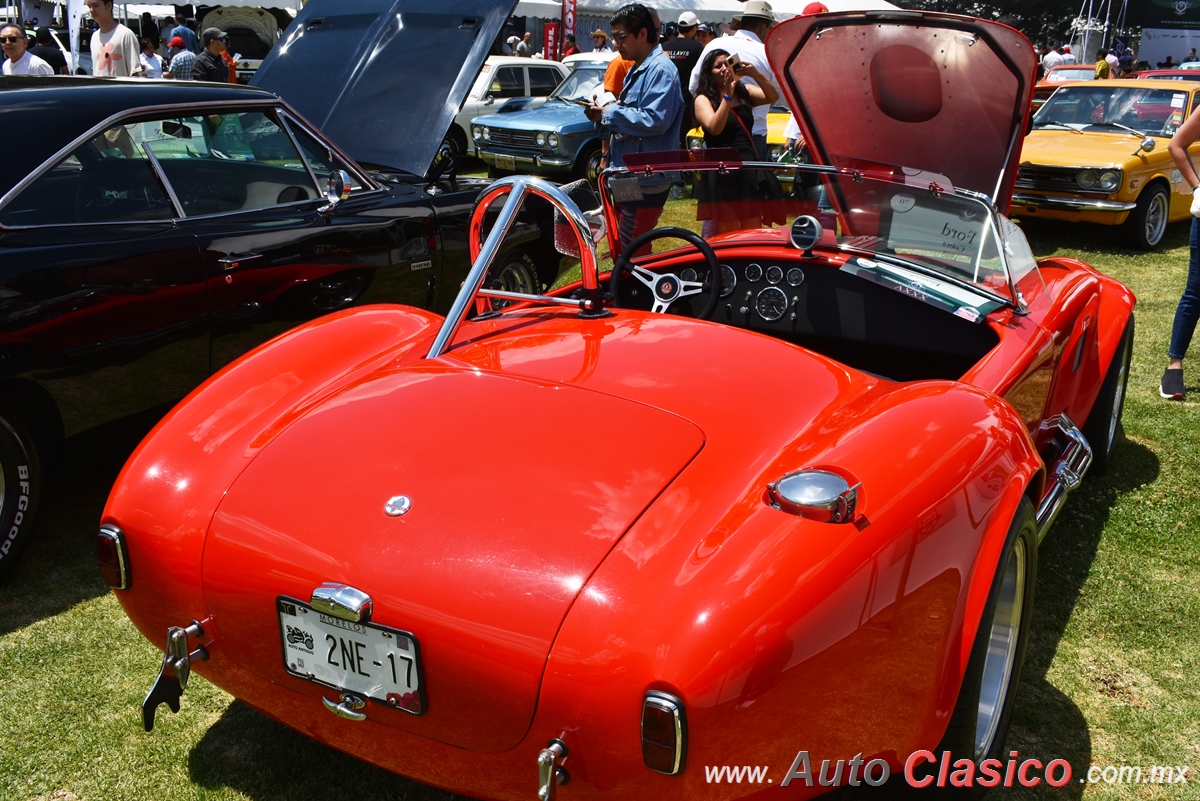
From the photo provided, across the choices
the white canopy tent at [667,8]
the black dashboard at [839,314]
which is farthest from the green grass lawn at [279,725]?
the white canopy tent at [667,8]

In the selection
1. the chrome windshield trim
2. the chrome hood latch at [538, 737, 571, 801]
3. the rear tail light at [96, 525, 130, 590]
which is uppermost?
the chrome windshield trim

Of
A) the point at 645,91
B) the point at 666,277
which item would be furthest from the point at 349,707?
the point at 645,91

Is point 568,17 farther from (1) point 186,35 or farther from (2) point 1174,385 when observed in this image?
(2) point 1174,385

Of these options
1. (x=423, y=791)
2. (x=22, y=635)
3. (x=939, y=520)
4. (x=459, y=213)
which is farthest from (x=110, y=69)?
(x=939, y=520)

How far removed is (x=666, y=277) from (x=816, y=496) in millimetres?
1527

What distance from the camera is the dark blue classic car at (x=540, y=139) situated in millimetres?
12172

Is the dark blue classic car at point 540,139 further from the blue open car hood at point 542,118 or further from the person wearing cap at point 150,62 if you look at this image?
the person wearing cap at point 150,62

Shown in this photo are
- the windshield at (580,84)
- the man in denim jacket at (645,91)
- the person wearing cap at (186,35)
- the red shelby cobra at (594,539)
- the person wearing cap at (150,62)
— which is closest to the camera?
the red shelby cobra at (594,539)

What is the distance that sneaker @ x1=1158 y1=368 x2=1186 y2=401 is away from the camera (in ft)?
17.0

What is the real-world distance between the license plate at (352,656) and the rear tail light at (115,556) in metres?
0.50

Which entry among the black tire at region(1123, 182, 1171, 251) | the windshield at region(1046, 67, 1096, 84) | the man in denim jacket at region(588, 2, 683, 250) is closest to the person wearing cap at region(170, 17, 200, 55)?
the man in denim jacket at region(588, 2, 683, 250)

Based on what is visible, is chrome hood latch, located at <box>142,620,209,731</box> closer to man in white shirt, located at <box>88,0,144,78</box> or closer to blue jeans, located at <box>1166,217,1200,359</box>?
blue jeans, located at <box>1166,217,1200,359</box>

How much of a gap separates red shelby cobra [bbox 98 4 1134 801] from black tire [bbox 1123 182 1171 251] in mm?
7011

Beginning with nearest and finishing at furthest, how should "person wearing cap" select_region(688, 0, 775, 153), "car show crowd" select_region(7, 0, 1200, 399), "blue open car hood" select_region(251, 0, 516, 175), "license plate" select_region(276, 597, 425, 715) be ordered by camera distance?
"license plate" select_region(276, 597, 425, 715)
"car show crowd" select_region(7, 0, 1200, 399)
"blue open car hood" select_region(251, 0, 516, 175)
"person wearing cap" select_region(688, 0, 775, 153)
